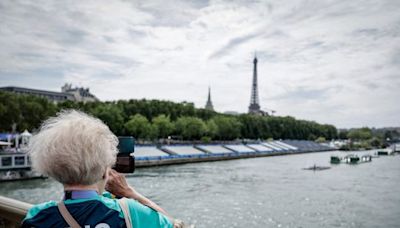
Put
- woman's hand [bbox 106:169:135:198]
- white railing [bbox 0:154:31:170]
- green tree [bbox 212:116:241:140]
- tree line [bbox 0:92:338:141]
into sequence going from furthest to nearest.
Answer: green tree [bbox 212:116:241:140]
tree line [bbox 0:92:338:141]
white railing [bbox 0:154:31:170]
woman's hand [bbox 106:169:135:198]

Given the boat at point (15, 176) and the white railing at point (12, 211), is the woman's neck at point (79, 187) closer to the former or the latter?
the white railing at point (12, 211)

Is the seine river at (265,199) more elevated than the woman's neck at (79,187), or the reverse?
the woman's neck at (79,187)

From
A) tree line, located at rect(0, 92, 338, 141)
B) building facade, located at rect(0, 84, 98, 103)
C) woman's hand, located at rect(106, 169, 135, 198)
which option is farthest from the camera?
building facade, located at rect(0, 84, 98, 103)

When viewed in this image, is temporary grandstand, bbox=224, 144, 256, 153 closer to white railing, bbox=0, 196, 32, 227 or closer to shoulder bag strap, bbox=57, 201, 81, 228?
white railing, bbox=0, 196, 32, 227

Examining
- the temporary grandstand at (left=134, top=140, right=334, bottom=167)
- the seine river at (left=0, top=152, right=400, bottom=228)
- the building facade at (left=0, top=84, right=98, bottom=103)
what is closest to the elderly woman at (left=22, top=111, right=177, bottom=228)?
the seine river at (left=0, top=152, right=400, bottom=228)

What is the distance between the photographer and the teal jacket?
103 cm

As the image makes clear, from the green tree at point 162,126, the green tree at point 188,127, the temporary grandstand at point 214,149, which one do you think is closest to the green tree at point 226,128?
the green tree at point 188,127

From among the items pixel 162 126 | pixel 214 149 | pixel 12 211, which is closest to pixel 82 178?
pixel 12 211

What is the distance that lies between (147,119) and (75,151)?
52252mm

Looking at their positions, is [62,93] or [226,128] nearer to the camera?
[226,128]

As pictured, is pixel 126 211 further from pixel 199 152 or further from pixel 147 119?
pixel 147 119

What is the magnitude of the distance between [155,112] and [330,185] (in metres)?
36.2

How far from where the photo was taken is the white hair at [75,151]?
111cm

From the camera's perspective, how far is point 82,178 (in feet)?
3.62
